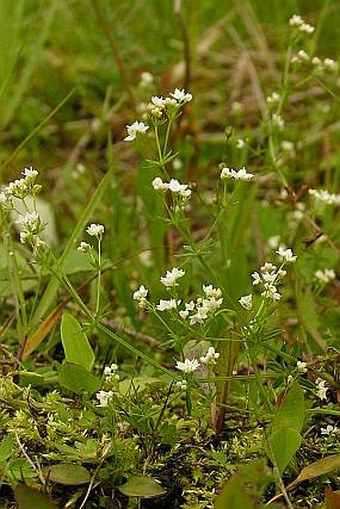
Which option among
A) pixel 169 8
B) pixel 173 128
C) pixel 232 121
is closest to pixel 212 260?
pixel 173 128

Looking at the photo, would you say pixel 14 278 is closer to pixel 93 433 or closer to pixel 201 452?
pixel 93 433

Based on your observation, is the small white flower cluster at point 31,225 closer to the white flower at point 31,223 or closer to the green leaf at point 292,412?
the white flower at point 31,223

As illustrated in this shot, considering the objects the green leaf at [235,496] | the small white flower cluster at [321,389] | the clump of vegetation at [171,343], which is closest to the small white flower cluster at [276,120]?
the clump of vegetation at [171,343]

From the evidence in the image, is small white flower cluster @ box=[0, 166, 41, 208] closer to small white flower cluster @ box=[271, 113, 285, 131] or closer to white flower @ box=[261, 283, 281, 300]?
white flower @ box=[261, 283, 281, 300]

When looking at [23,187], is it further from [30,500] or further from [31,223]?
[30,500]

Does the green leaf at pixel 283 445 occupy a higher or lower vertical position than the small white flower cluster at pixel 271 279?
lower

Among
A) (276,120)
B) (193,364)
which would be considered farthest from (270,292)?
(276,120)
